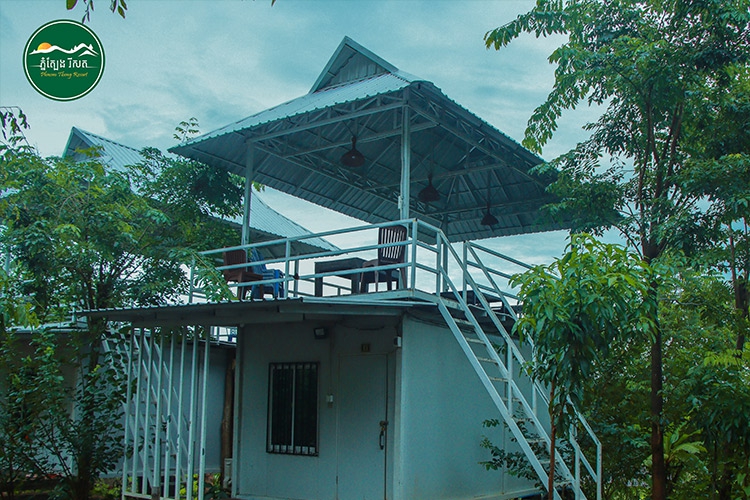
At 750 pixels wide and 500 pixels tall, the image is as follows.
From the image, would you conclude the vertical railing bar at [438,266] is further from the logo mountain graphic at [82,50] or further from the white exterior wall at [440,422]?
the logo mountain graphic at [82,50]

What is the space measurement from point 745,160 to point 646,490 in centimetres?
541

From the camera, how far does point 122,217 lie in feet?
43.5

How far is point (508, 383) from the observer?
956 cm

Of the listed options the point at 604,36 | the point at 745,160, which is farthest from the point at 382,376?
the point at 604,36

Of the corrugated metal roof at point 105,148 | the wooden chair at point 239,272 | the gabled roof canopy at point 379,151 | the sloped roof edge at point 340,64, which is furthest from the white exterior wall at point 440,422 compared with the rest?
the corrugated metal roof at point 105,148

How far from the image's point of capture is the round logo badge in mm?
10617

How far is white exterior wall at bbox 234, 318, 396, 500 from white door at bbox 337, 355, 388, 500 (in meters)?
0.02

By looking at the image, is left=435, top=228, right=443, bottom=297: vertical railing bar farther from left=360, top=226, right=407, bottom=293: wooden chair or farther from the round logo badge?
the round logo badge

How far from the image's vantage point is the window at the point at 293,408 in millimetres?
10891

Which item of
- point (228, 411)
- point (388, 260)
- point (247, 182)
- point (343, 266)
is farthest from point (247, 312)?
point (228, 411)

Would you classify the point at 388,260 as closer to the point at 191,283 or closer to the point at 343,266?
the point at 343,266

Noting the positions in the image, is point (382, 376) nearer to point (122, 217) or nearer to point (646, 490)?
point (646, 490)

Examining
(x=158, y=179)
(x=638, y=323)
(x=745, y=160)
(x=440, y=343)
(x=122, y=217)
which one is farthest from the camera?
(x=158, y=179)

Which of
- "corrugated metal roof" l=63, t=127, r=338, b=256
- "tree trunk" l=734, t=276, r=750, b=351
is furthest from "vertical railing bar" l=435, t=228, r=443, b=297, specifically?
"corrugated metal roof" l=63, t=127, r=338, b=256
